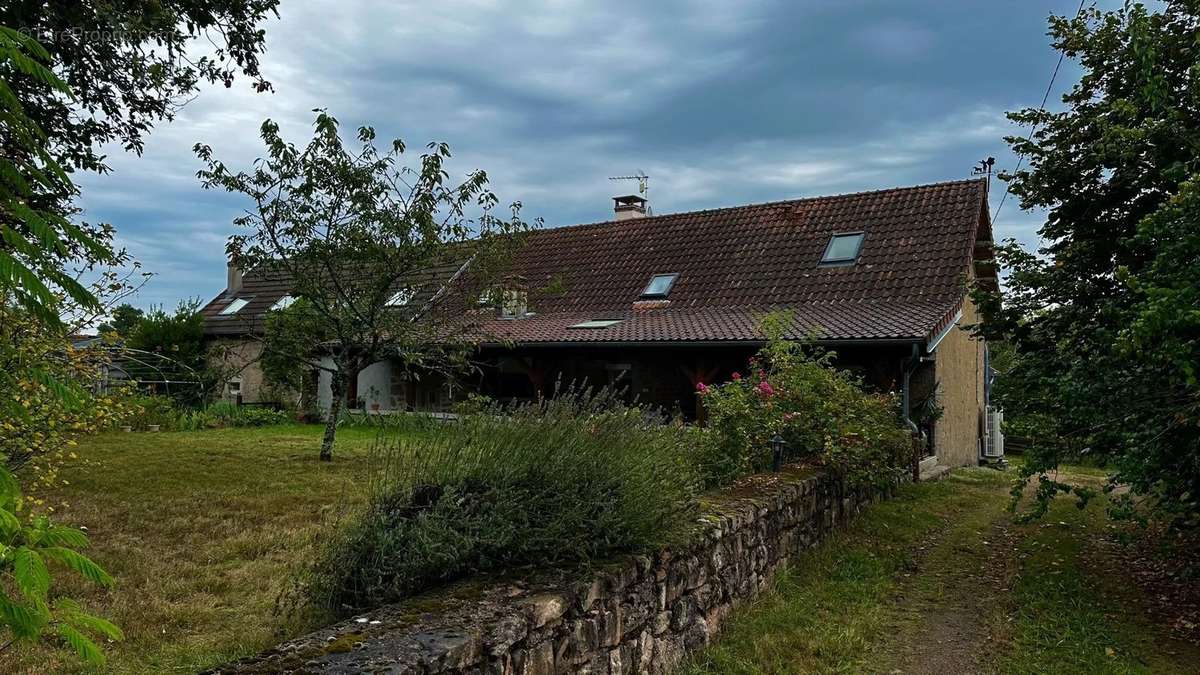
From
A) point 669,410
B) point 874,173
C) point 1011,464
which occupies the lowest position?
point 1011,464

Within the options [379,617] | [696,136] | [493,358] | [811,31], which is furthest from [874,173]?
[379,617]

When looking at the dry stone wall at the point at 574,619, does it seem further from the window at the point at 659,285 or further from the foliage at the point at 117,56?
the window at the point at 659,285

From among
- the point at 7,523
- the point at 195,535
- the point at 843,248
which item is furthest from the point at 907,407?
the point at 7,523

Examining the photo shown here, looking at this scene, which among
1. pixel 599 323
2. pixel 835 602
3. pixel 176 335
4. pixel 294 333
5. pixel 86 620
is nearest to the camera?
pixel 86 620

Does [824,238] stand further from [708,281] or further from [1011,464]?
[1011,464]

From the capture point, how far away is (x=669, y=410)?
14531 mm

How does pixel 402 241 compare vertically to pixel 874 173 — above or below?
below

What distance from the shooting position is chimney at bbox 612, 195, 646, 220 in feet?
69.0

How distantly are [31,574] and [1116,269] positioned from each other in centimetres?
592

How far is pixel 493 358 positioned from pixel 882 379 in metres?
7.89

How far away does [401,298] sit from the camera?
1190 centimetres

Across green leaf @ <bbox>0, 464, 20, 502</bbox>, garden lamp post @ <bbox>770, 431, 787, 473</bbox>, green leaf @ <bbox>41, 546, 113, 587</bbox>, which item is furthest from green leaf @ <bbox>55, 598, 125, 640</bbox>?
garden lamp post @ <bbox>770, 431, 787, 473</bbox>

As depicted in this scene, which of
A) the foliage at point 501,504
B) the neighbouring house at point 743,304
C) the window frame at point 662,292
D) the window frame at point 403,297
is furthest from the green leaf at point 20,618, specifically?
the window frame at point 662,292

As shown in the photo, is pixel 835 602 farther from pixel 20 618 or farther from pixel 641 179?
pixel 641 179
